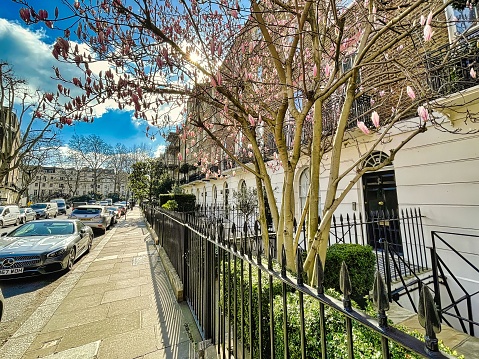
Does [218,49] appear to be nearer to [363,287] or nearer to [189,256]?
[189,256]

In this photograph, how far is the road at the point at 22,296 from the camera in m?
3.51

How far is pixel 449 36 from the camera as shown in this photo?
5477mm

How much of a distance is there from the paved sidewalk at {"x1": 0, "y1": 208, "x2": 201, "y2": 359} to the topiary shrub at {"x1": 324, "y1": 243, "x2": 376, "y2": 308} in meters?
2.68

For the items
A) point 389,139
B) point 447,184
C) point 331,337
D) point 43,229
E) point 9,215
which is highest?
point 389,139

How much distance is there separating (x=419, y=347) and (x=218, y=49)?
370 centimetres

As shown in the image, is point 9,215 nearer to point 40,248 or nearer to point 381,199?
point 40,248

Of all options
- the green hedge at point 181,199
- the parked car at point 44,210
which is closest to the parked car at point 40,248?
the green hedge at point 181,199

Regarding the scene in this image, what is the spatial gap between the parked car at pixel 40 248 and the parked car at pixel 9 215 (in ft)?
50.6

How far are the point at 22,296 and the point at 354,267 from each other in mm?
6671

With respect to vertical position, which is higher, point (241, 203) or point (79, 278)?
point (241, 203)

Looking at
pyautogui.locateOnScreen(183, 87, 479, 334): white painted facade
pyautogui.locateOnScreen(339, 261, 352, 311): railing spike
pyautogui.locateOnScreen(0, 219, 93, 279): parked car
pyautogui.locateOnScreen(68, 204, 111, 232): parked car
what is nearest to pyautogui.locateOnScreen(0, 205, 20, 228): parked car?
pyautogui.locateOnScreen(68, 204, 111, 232): parked car

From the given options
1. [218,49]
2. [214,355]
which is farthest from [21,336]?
[218,49]

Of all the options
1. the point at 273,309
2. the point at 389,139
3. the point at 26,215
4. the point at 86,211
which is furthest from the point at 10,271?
the point at 26,215

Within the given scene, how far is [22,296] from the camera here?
4609 mm
